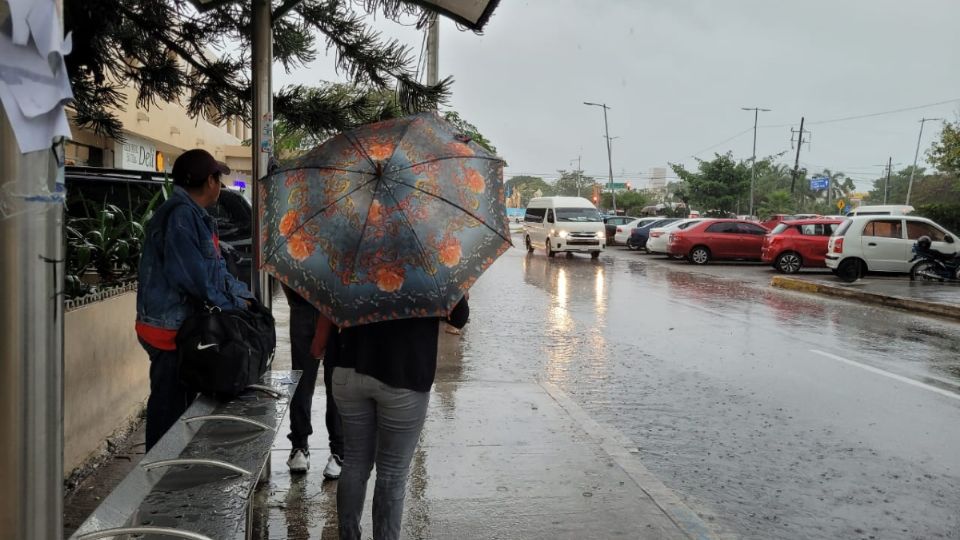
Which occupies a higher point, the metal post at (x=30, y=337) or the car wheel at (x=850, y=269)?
the metal post at (x=30, y=337)

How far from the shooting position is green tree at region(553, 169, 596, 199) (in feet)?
393

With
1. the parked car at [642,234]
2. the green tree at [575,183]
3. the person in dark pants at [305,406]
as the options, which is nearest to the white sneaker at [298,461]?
the person in dark pants at [305,406]

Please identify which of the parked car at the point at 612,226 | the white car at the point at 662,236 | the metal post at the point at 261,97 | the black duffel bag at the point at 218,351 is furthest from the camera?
the parked car at the point at 612,226

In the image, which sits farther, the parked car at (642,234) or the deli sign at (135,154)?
the parked car at (642,234)

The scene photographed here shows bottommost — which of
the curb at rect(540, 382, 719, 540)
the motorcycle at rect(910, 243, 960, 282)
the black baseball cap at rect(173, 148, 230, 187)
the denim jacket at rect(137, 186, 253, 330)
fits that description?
the curb at rect(540, 382, 719, 540)

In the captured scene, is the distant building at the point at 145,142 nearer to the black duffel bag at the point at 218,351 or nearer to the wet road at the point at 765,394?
the wet road at the point at 765,394

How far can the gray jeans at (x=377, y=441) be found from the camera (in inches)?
119

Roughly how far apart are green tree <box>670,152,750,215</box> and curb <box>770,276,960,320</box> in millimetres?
31403

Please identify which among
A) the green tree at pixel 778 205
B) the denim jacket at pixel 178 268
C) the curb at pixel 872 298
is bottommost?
the curb at pixel 872 298

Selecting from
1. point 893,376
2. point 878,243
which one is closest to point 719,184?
point 878,243

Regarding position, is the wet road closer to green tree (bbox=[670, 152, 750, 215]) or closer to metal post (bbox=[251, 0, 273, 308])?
metal post (bbox=[251, 0, 273, 308])

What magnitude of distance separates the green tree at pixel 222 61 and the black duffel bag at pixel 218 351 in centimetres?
184

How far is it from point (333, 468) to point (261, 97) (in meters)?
2.15

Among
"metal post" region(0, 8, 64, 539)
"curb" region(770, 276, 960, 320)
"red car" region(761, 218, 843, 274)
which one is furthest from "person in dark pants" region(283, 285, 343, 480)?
"red car" region(761, 218, 843, 274)
